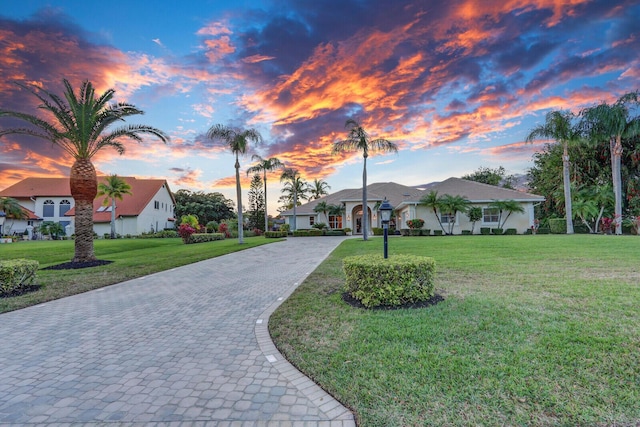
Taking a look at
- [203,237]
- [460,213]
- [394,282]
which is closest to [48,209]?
[203,237]

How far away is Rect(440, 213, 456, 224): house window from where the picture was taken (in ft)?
80.5

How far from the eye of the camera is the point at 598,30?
11547 mm

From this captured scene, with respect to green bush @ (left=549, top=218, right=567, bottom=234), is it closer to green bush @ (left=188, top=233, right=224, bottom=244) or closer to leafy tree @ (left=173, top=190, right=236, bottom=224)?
green bush @ (left=188, top=233, right=224, bottom=244)

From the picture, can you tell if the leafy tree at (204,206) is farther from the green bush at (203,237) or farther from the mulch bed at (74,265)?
the mulch bed at (74,265)

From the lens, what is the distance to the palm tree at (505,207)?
918 inches

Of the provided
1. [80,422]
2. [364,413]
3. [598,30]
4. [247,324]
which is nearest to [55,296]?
[247,324]

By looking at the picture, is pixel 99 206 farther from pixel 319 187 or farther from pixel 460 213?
pixel 460 213

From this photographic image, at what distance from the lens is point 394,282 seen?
193 inches

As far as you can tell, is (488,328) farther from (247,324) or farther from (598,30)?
(598,30)

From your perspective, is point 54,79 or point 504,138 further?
point 504,138

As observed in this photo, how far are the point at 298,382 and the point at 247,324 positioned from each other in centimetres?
198

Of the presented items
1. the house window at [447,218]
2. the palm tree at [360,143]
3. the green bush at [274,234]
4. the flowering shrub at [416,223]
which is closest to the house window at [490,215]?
the house window at [447,218]

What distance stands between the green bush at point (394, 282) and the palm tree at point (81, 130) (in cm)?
1172

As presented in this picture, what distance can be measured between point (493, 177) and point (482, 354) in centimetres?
4715
